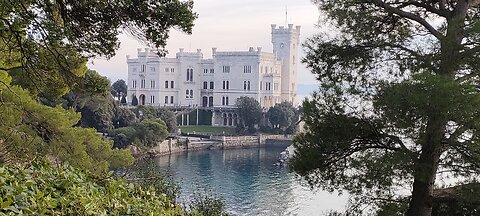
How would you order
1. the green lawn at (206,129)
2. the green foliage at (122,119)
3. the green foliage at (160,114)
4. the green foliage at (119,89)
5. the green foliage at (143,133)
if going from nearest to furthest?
the green foliage at (143,133) → the green foliage at (122,119) → the green foliage at (160,114) → the green lawn at (206,129) → the green foliage at (119,89)

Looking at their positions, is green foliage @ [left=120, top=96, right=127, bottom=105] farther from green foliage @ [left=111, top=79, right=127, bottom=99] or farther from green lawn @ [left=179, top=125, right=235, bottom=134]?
green lawn @ [left=179, top=125, right=235, bottom=134]

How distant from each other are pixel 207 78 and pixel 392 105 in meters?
30.2

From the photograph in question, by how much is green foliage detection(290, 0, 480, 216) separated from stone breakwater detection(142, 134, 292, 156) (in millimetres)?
15799

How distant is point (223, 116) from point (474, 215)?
28121mm

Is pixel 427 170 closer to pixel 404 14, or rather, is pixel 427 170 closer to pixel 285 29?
pixel 404 14

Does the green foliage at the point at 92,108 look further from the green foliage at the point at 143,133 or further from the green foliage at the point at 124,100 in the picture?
the green foliage at the point at 124,100

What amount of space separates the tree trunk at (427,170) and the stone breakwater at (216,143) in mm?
16221

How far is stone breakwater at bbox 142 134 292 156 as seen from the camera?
21163 mm

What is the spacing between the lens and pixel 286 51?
110 ft

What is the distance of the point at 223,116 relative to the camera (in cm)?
3119

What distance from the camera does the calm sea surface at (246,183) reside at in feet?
37.2

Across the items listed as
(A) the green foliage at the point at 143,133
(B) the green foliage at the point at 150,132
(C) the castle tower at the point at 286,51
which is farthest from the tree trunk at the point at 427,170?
(C) the castle tower at the point at 286,51

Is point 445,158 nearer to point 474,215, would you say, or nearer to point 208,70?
point 474,215

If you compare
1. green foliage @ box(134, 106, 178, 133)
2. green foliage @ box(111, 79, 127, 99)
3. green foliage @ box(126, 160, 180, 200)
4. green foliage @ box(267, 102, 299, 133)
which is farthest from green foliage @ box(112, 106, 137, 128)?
green foliage @ box(126, 160, 180, 200)
